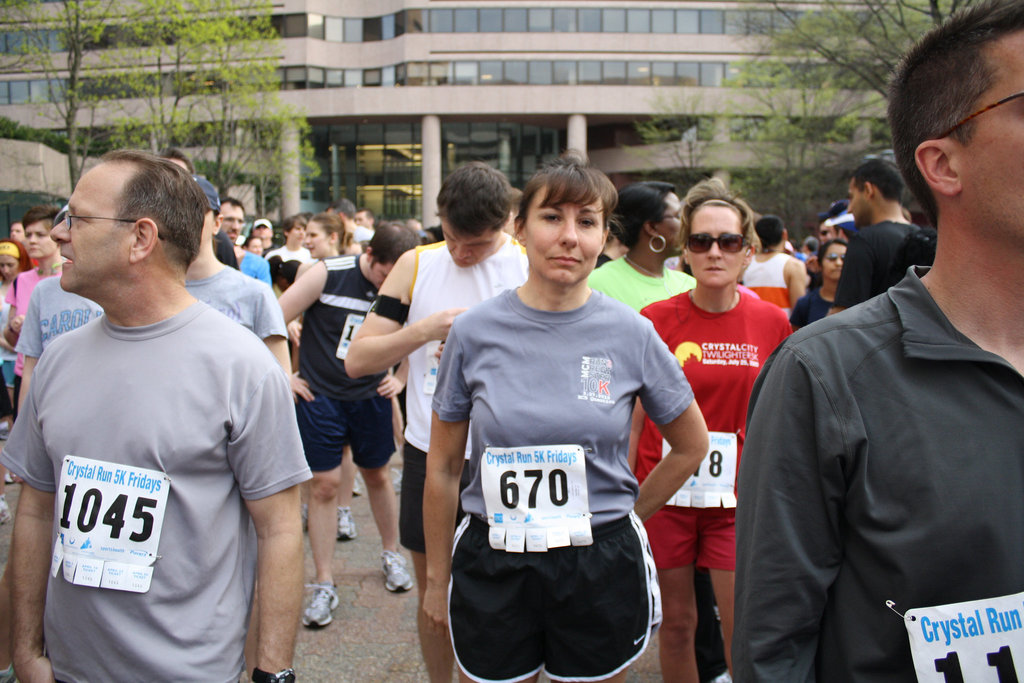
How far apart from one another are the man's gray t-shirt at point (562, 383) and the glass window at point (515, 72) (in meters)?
45.2

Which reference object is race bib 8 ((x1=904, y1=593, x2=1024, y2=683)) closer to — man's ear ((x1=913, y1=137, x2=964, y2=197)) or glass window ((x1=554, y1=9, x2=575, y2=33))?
man's ear ((x1=913, y1=137, x2=964, y2=197))

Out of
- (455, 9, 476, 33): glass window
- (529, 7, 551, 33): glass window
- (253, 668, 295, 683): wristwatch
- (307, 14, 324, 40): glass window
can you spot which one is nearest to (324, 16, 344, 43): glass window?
(307, 14, 324, 40): glass window

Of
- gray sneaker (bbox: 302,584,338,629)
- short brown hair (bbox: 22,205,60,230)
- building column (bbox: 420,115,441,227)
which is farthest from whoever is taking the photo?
building column (bbox: 420,115,441,227)

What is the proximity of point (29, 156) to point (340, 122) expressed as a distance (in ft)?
95.2

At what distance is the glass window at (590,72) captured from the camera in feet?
147

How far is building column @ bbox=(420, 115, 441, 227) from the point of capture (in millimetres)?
44219

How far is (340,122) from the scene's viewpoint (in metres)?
48.2

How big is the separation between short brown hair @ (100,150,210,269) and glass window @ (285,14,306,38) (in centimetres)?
4766

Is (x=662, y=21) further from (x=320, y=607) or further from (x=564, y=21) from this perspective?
(x=320, y=607)

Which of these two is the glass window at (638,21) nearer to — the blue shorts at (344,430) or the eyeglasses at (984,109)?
the blue shorts at (344,430)

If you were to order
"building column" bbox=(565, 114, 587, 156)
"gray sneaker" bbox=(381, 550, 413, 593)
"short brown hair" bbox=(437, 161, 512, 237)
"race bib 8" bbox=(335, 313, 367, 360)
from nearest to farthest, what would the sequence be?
"short brown hair" bbox=(437, 161, 512, 237) → "gray sneaker" bbox=(381, 550, 413, 593) → "race bib 8" bbox=(335, 313, 367, 360) → "building column" bbox=(565, 114, 587, 156)

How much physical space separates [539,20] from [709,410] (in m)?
45.6

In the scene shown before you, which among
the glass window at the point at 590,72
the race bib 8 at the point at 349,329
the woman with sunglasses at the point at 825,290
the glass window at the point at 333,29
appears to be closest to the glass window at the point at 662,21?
the glass window at the point at 590,72

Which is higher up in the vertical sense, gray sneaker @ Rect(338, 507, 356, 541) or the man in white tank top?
the man in white tank top
